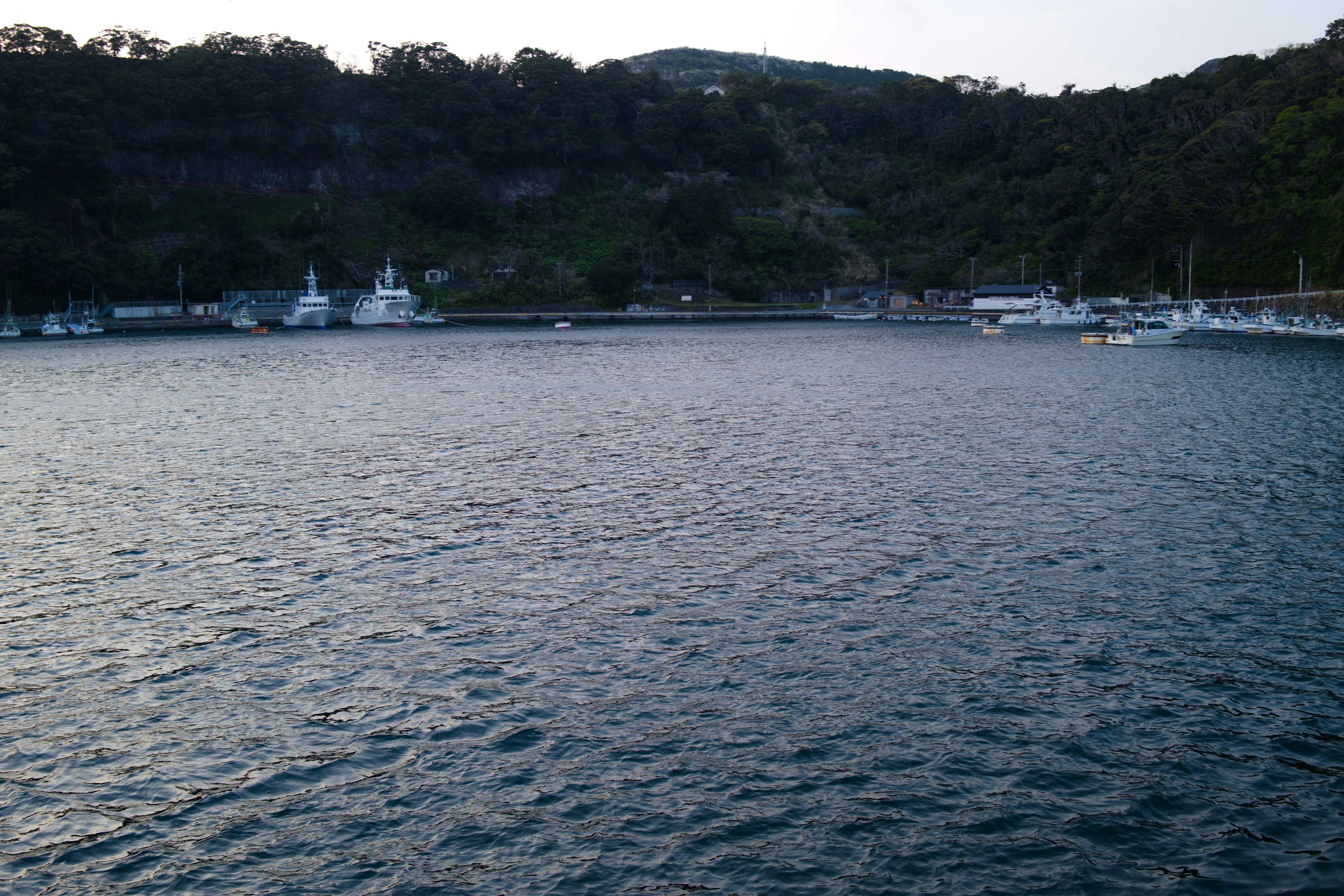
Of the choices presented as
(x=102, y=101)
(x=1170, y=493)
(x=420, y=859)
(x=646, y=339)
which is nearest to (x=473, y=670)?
(x=420, y=859)

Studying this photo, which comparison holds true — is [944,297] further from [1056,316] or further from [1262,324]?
[1262,324]

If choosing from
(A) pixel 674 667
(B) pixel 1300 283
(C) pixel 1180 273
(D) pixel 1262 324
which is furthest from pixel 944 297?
(A) pixel 674 667

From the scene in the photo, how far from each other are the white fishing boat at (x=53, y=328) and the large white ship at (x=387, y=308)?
102ft

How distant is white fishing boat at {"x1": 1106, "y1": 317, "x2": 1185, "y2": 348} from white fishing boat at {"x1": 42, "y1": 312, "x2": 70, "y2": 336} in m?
110

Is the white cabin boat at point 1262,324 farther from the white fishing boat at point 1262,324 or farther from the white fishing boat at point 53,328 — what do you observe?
the white fishing boat at point 53,328

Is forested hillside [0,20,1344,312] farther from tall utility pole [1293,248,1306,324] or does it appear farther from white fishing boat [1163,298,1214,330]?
white fishing boat [1163,298,1214,330]

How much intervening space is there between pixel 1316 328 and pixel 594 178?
11344cm

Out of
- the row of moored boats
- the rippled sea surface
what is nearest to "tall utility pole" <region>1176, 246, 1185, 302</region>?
the row of moored boats

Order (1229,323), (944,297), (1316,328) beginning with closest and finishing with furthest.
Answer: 1. (1316,328)
2. (1229,323)
3. (944,297)

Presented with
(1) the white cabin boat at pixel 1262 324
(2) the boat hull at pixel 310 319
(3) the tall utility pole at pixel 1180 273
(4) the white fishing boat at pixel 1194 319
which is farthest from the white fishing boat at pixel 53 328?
(3) the tall utility pole at pixel 1180 273

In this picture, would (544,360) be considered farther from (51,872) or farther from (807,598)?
(51,872)

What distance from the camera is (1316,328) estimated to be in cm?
8850

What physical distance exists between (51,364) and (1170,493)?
72997mm

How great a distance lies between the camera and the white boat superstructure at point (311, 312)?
11494cm
